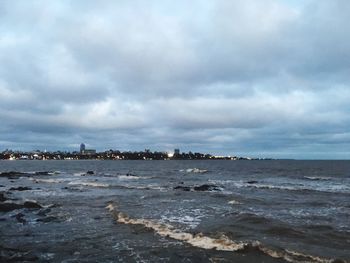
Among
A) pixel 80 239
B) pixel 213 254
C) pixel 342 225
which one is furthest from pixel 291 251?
pixel 80 239

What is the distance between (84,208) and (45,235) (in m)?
11.7

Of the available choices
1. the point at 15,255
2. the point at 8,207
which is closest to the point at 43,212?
the point at 8,207

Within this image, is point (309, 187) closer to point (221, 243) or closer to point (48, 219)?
point (221, 243)

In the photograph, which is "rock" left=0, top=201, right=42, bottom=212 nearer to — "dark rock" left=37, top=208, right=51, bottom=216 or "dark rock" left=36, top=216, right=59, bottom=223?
"dark rock" left=37, top=208, right=51, bottom=216

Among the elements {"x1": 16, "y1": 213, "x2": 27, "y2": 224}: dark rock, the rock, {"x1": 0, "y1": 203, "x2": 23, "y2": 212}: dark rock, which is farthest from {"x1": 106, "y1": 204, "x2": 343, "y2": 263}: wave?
{"x1": 0, "y1": 203, "x2": 23, "y2": 212}: dark rock

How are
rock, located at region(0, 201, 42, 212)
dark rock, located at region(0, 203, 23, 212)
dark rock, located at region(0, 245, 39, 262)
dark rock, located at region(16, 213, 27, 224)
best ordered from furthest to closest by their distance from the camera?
rock, located at region(0, 201, 42, 212) → dark rock, located at region(0, 203, 23, 212) → dark rock, located at region(16, 213, 27, 224) → dark rock, located at region(0, 245, 39, 262)

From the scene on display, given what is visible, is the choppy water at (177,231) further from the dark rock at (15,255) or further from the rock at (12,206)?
the rock at (12,206)

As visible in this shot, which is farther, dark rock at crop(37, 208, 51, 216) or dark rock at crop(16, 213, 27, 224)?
dark rock at crop(37, 208, 51, 216)

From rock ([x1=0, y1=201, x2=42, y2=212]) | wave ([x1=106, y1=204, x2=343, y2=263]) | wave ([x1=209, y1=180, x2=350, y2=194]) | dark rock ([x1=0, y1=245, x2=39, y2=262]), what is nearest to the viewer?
dark rock ([x1=0, y1=245, x2=39, y2=262])

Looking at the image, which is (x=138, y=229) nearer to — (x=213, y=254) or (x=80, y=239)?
(x=80, y=239)

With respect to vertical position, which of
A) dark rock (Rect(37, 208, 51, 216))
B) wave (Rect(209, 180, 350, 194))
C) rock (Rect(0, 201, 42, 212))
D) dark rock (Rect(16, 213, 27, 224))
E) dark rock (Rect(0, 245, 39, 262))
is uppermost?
wave (Rect(209, 180, 350, 194))

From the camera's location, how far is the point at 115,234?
952 inches

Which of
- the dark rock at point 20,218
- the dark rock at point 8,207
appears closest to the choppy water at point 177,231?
the dark rock at point 20,218

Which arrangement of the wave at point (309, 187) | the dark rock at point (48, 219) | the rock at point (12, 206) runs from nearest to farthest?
the dark rock at point (48, 219) → the rock at point (12, 206) → the wave at point (309, 187)
